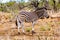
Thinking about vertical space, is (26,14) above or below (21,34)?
above

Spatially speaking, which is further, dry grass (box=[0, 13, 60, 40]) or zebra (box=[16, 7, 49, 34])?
zebra (box=[16, 7, 49, 34])

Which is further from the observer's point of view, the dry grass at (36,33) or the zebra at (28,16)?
the zebra at (28,16)

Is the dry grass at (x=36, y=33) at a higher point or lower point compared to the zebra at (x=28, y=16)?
lower

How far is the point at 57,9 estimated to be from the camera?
25.9 metres

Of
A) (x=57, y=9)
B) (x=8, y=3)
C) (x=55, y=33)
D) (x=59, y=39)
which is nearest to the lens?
(x=59, y=39)

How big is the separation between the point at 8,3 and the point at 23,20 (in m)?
19.2

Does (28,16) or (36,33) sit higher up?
(28,16)

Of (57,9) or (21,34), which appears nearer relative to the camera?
(21,34)

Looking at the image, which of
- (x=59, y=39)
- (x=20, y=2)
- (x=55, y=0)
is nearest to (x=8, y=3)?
(x=20, y=2)

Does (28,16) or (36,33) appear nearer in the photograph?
(36,33)

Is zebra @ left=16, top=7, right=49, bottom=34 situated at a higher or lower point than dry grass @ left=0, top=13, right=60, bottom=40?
higher

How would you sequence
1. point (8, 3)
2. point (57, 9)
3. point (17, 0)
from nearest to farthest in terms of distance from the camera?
point (57, 9), point (17, 0), point (8, 3)

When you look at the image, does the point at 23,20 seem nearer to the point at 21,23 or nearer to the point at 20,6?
the point at 21,23

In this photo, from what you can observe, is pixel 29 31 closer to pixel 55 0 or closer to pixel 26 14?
pixel 26 14
